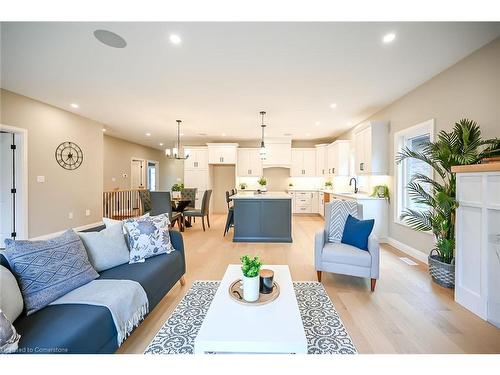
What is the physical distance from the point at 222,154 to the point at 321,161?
11.4 ft

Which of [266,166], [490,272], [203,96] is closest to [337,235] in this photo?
[490,272]

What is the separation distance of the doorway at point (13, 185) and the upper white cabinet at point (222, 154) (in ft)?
15.1

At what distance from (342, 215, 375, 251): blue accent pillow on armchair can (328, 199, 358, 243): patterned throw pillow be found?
6 centimetres

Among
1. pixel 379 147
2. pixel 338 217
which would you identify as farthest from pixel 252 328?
pixel 379 147

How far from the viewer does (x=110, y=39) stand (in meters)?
2.37

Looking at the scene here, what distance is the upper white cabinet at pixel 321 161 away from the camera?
25.0 ft

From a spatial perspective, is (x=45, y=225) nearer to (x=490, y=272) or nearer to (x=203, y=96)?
(x=203, y=96)

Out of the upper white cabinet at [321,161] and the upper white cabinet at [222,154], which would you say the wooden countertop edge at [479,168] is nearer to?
the upper white cabinet at [321,161]

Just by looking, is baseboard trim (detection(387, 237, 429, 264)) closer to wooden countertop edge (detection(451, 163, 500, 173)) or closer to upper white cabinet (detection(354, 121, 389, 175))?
upper white cabinet (detection(354, 121, 389, 175))

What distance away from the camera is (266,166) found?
26.0 feet

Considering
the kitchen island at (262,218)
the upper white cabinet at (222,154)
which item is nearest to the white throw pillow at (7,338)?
the kitchen island at (262,218)

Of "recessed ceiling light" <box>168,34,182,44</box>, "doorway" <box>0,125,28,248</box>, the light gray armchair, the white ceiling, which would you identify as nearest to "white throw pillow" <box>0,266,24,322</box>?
the white ceiling

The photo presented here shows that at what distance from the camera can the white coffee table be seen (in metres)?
1.16
